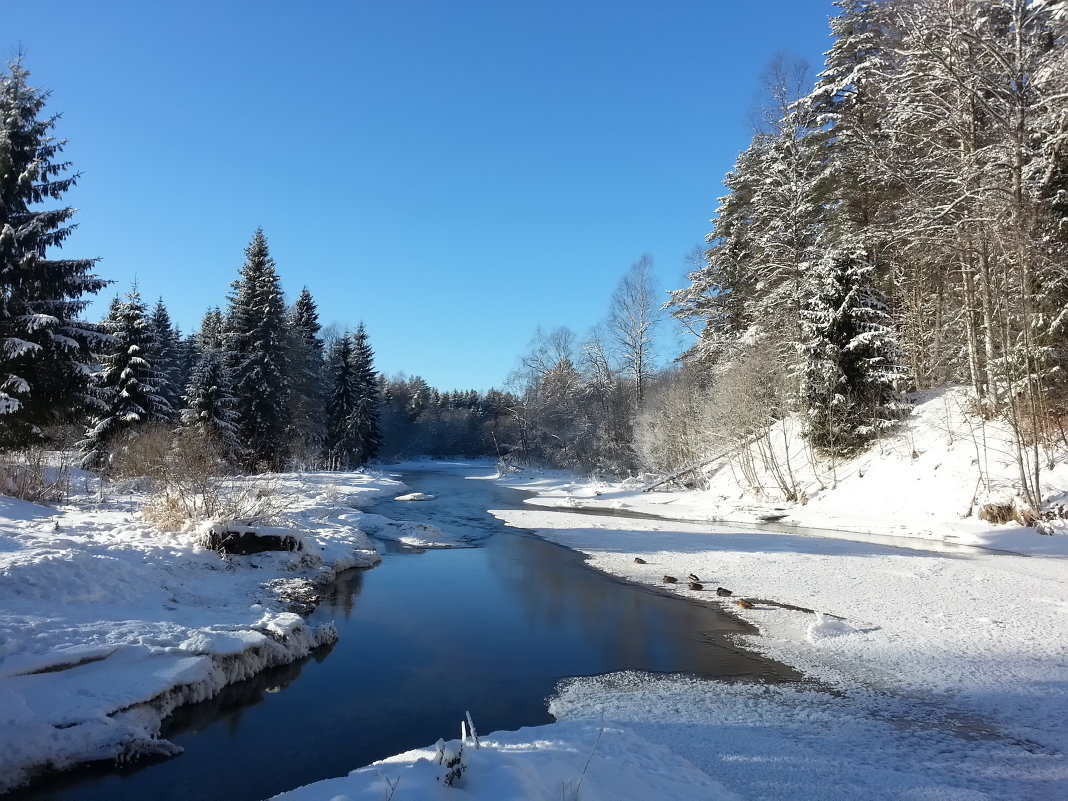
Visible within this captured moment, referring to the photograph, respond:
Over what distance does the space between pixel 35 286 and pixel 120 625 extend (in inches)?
553

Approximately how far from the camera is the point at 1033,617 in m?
7.86

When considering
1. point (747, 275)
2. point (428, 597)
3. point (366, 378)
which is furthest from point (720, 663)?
point (366, 378)

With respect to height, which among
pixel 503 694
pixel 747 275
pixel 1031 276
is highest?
pixel 747 275

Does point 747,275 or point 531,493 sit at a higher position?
point 747,275

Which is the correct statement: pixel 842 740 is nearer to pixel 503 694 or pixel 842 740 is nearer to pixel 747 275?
pixel 503 694

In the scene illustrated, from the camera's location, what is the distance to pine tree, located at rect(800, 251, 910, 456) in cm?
1973

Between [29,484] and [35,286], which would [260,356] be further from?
[29,484]

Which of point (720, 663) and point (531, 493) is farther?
point (531, 493)

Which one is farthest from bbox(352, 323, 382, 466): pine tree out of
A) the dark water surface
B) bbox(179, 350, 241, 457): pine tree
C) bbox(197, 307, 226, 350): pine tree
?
the dark water surface

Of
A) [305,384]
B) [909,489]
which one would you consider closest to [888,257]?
[909,489]

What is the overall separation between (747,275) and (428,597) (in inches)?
900

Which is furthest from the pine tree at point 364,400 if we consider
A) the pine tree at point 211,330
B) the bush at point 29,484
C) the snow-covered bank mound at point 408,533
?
the bush at point 29,484

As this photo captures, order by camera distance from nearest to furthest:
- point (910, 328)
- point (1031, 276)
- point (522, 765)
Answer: point (522, 765)
point (1031, 276)
point (910, 328)

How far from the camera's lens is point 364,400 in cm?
4638
